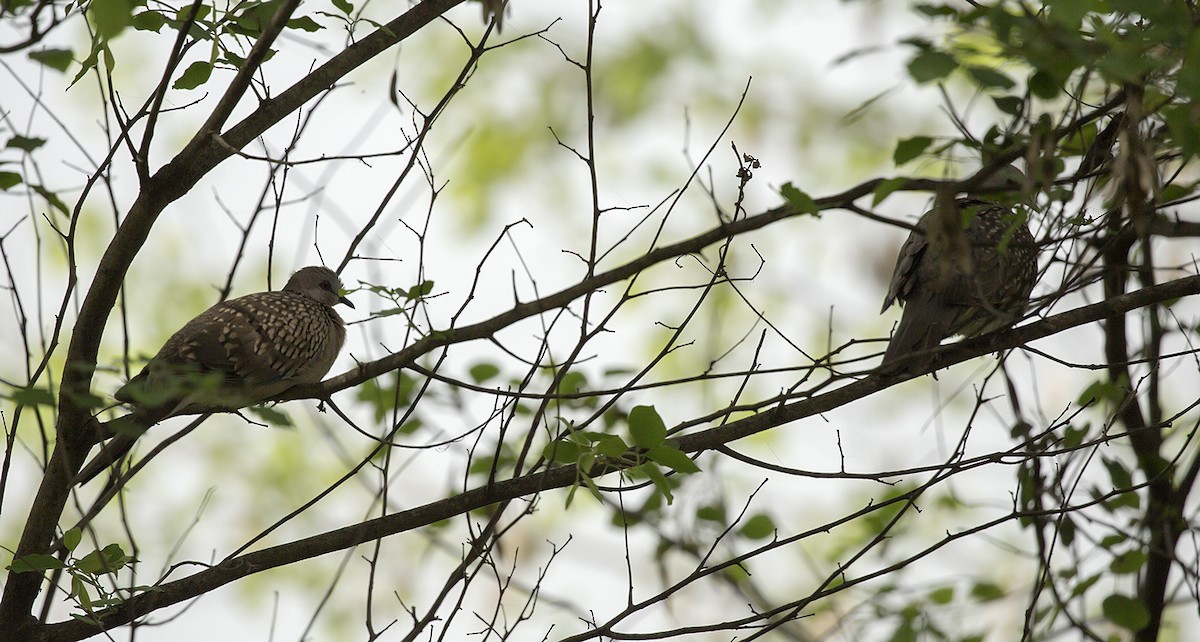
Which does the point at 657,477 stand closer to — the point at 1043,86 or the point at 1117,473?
the point at 1043,86

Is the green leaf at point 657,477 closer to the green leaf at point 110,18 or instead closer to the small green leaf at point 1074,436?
the green leaf at point 110,18

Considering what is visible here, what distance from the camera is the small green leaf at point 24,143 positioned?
106 inches

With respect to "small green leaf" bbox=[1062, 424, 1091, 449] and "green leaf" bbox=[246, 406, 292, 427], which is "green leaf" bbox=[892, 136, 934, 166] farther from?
"small green leaf" bbox=[1062, 424, 1091, 449]

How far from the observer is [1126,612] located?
3461mm

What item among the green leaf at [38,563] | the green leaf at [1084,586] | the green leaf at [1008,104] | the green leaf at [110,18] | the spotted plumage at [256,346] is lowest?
the green leaf at [38,563]

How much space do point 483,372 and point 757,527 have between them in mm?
1114

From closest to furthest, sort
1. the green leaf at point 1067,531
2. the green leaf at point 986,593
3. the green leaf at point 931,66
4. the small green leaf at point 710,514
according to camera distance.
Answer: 1. the green leaf at point 931,66
2. the green leaf at point 1067,531
3. the small green leaf at point 710,514
4. the green leaf at point 986,593

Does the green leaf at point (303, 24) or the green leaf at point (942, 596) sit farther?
the green leaf at point (942, 596)

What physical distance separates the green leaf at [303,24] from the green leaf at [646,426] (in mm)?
1270

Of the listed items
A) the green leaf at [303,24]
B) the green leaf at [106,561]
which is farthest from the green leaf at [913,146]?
the green leaf at [106,561]

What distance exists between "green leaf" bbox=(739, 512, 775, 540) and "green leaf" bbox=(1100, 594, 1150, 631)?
3.71 feet

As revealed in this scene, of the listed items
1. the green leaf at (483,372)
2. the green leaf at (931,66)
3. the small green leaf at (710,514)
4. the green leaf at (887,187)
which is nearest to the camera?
the green leaf at (931,66)

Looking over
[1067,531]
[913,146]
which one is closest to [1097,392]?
[1067,531]

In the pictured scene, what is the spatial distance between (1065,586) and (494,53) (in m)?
7.05
